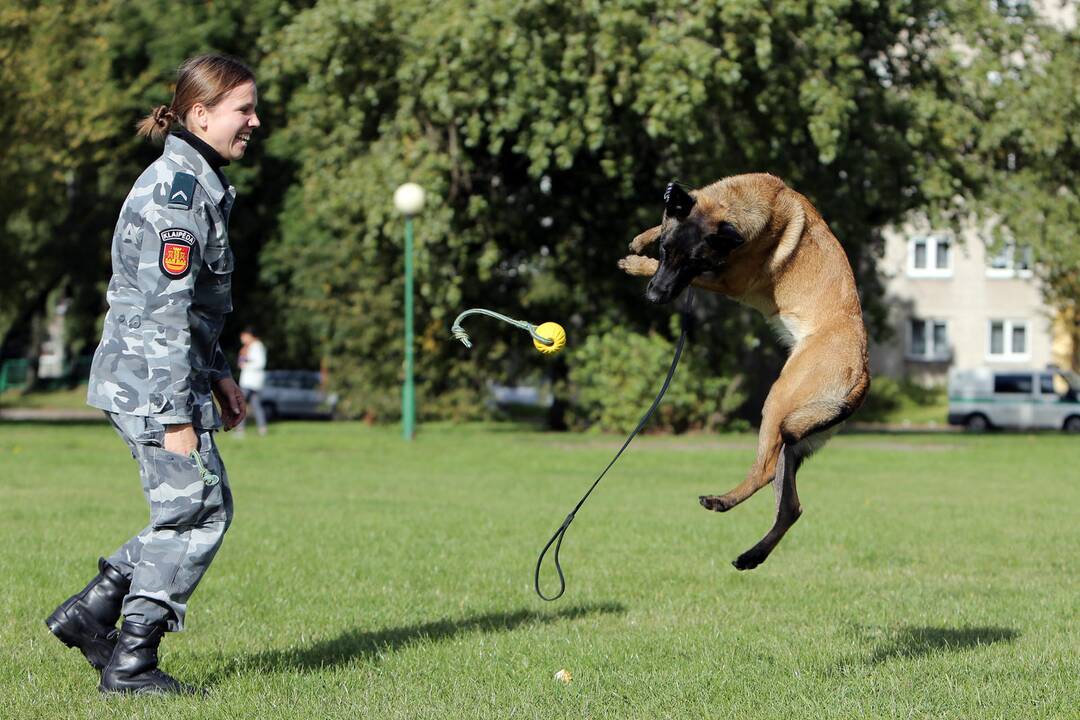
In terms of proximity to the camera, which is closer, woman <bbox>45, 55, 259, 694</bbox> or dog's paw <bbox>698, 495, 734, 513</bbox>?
dog's paw <bbox>698, 495, 734, 513</bbox>

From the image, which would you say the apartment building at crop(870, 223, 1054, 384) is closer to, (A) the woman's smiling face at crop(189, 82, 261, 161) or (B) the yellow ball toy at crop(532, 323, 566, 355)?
(B) the yellow ball toy at crop(532, 323, 566, 355)

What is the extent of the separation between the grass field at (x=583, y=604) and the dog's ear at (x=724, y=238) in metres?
1.78

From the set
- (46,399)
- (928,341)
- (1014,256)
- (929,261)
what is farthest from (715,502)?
(928,341)

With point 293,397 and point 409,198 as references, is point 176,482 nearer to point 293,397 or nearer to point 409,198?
point 409,198

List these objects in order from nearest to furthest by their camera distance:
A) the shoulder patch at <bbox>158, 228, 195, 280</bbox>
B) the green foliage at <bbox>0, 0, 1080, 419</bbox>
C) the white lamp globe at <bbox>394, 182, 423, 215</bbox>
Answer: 1. the shoulder patch at <bbox>158, 228, 195, 280</bbox>
2. the green foliage at <bbox>0, 0, 1080, 419</bbox>
3. the white lamp globe at <bbox>394, 182, 423, 215</bbox>

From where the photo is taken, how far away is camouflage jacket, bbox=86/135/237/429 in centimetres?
489

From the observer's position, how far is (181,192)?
195 inches

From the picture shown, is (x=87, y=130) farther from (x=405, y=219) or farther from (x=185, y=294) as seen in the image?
(x=185, y=294)

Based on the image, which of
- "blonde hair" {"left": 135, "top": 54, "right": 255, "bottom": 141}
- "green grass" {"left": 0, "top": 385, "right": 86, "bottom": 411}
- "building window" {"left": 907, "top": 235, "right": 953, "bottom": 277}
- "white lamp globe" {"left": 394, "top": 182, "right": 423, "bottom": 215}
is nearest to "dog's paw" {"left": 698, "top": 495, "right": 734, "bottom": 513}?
"blonde hair" {"left": 135, "top": 54, "right": 255, "bottom": 141}

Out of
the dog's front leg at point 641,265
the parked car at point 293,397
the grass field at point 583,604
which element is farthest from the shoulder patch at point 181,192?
the parked car at point 293,397

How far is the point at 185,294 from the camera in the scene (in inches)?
193

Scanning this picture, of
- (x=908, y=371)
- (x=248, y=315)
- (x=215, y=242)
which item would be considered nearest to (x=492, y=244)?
(x=248, y=315)

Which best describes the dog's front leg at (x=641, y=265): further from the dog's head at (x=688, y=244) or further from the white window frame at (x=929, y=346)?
the white window frame at (x=929, y=346)

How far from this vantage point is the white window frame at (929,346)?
179 feet
